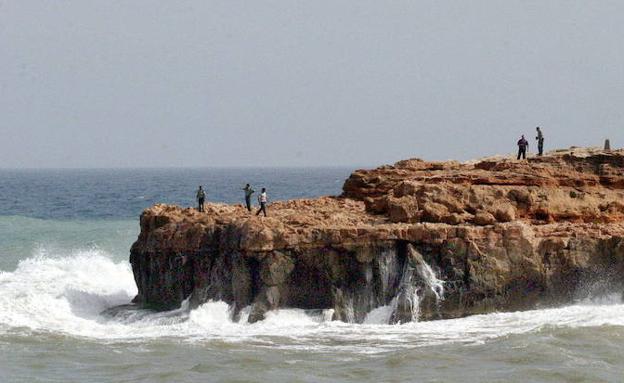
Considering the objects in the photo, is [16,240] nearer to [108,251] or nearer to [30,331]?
[108,251]

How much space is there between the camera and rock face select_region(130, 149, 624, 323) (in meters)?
25.5

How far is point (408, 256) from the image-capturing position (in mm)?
25500

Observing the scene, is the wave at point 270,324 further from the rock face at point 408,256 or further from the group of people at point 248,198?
the group of people at point 248,198

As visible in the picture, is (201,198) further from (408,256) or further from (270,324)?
(408,256)

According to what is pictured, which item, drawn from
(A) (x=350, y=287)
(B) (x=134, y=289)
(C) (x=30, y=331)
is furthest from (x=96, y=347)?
(B) (x=134, y=289)

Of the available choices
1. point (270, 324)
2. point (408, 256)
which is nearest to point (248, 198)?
point (270, 324)

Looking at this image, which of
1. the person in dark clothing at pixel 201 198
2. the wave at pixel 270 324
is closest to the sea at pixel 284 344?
the wave at pixel 270 324

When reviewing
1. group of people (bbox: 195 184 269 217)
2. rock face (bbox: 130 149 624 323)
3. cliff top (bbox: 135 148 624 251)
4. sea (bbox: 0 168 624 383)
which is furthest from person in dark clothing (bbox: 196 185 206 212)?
sea (bbox: 0 168 624 383)

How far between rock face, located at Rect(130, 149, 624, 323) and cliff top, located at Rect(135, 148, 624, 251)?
4cm

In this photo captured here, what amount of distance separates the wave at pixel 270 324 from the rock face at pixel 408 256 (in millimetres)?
374

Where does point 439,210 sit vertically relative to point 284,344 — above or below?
above

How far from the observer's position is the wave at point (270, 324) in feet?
77.0

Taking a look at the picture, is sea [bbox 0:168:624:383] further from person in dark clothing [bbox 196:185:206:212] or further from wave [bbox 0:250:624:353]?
person in dark clothing [bbox 196:185:206:212]

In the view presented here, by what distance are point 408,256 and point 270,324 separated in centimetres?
356
